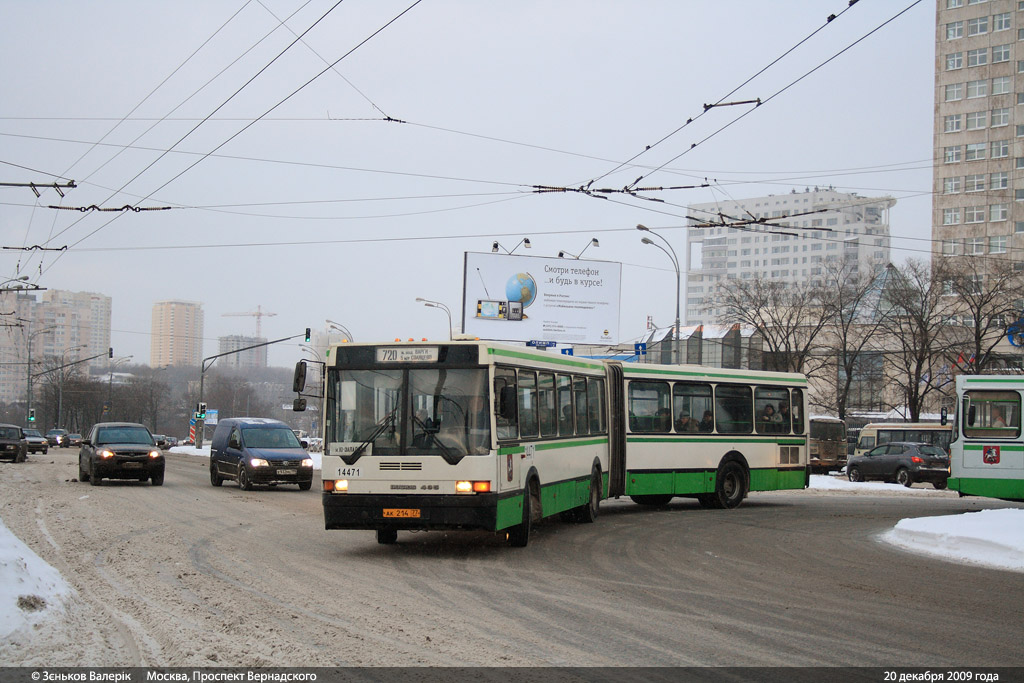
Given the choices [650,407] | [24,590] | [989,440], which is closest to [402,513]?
[24,590]

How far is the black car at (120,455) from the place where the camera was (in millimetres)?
24203

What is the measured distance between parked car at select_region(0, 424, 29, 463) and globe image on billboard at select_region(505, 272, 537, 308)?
795 inches

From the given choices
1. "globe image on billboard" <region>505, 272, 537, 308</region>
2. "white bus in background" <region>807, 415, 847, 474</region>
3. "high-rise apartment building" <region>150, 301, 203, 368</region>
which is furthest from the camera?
"high-rise apartment building" <region>150, 301, 203, 368</region>

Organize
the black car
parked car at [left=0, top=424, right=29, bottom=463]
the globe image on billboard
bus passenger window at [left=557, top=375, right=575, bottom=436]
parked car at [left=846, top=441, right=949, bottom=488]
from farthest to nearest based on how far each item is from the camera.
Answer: the globe image on billboard < parked car at [left=0, top=424, right=29, bottom=463] < parked car at [left=846, top=441, right=949, bottom=488] < the black car < bus passenger window at [left=557, top=375, right=575, bottom=436]

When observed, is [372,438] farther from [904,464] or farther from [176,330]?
[176,330]

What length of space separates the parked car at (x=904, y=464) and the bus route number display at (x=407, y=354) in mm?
27190

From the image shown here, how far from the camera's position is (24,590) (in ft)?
24.9

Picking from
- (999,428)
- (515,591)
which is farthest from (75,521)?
(999,428)

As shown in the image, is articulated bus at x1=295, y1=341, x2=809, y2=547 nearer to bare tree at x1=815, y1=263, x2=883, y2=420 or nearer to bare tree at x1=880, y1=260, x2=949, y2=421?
bare tree at x1=880, y1=260, x2=949, y2=421

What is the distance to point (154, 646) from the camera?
7176mm

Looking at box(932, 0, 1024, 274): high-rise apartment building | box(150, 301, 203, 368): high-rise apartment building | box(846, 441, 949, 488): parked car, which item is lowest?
box(846, 441, 949, 488): parked car

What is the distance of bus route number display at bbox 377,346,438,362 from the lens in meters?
12.9

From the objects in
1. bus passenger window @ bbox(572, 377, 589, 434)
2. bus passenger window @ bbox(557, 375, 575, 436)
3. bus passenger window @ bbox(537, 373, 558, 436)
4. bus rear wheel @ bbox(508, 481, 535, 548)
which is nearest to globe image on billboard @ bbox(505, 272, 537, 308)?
bus passenger window @ bbox(572, 377, 589, 434)

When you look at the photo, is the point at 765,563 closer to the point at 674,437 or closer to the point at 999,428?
the point at 674,437
